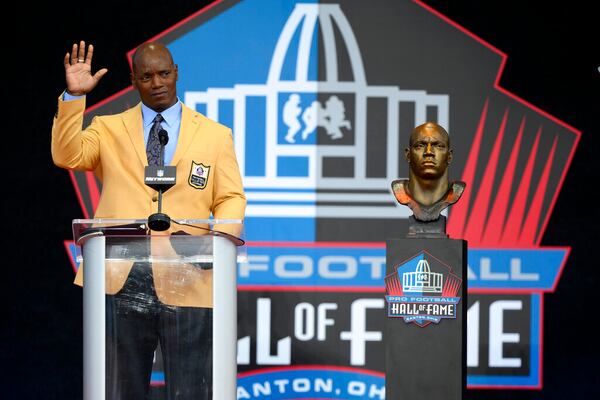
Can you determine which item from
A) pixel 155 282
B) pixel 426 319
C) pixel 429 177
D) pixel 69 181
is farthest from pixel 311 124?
pixel 155 282

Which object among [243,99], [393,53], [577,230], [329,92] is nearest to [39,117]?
[243,99]

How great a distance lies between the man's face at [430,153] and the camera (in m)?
3.99

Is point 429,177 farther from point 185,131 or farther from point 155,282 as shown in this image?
point 155,282

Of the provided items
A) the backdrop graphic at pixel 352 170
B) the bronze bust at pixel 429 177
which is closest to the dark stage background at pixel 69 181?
the backdrop graphic at pixel 352 170

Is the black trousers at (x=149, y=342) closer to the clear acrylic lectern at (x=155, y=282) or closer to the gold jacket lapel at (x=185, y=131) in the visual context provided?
the clear acrylic lectern at (x=155, y=282)

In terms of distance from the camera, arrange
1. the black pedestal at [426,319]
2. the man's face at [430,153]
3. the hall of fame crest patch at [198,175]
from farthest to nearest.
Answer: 1. the man's face at [430,153]
2. the black pedestal at [426,319]
3. the hall of fame crest patch at [198,175]

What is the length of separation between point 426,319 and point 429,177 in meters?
0.61

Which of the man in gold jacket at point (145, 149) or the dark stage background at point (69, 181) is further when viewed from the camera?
the dark stage background at point (69, 181)

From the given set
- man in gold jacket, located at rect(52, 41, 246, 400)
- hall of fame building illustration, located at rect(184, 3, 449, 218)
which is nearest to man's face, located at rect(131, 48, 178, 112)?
man in gold jacket, located at rect(52, 41, 246, 400)

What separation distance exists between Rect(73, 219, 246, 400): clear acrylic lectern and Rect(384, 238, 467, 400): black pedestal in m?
1.20

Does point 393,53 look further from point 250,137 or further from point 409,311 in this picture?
point 409,311

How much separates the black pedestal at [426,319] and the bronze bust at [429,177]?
19 centimetres

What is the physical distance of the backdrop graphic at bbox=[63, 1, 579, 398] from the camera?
497 centimetres

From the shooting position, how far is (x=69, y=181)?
504cm
